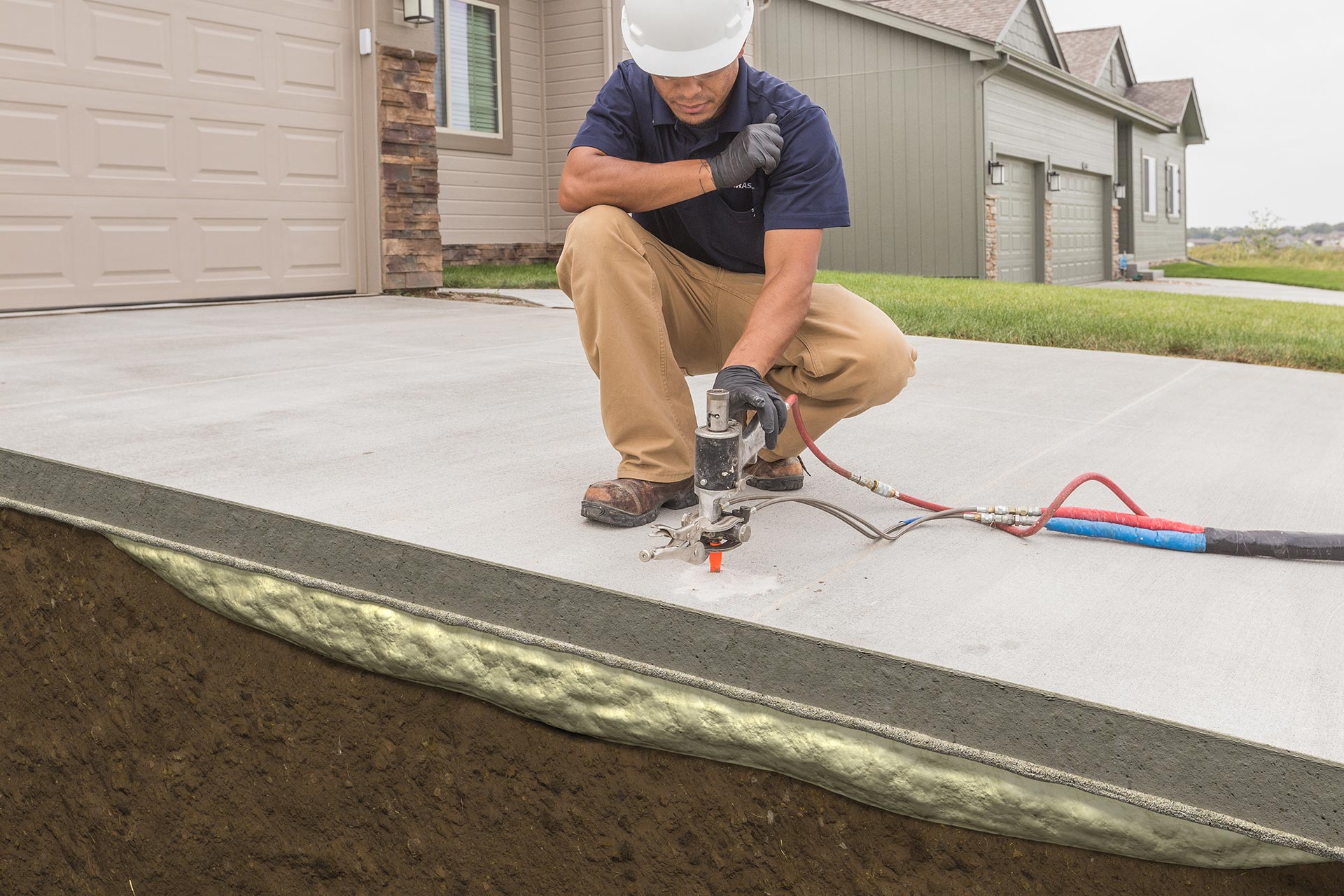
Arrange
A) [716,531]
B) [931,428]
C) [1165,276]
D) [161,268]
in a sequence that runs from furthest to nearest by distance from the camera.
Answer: [1165,276] < [161,268] < [931,428] < [716,531]

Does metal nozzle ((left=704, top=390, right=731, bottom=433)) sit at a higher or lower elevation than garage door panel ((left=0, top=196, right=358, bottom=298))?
lower

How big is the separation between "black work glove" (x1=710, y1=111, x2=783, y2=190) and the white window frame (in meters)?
21.0

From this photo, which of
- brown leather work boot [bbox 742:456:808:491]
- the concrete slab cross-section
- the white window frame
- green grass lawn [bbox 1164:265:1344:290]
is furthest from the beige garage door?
the white window frame

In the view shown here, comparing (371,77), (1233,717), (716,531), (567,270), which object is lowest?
(1233,717)

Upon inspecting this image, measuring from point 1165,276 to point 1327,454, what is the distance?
1848cm

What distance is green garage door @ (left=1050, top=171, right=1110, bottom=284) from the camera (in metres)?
16.7

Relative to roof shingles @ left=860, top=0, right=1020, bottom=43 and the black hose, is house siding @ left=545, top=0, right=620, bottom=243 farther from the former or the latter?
the black hose

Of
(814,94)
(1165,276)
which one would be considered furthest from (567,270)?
(1165,276)

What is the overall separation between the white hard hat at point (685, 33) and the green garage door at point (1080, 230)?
14899mm

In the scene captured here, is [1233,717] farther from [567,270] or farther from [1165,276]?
[1165,276]

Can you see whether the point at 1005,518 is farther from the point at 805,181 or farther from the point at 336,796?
the point at 336,796

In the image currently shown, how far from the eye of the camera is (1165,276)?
2019 cm

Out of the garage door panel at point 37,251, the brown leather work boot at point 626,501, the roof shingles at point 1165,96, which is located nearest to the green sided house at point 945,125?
the roof shingles at point 1165,96

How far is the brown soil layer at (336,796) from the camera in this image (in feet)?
5.90
